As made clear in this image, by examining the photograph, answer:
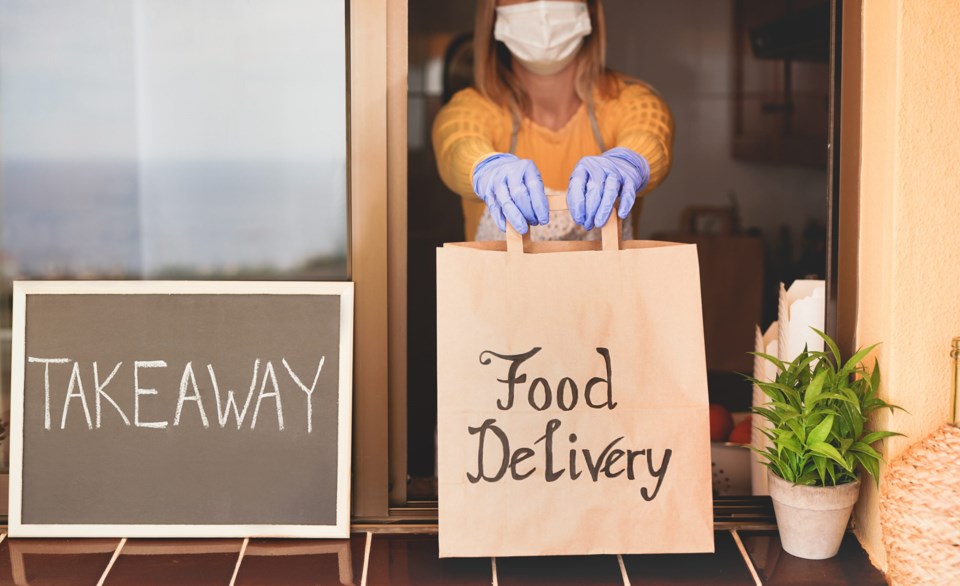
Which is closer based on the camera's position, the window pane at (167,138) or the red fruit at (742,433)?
the window pane at (167,138)

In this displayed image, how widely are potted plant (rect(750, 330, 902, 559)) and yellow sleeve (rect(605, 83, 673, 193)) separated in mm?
439

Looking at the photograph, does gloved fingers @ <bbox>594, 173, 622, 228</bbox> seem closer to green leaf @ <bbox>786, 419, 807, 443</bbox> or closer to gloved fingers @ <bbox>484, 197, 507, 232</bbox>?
gloved fingers @ <bbox>484, 197, 507, 232</bbox>

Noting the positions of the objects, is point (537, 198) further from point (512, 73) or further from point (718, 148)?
point (718, 148)

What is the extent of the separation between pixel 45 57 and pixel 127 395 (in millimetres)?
585

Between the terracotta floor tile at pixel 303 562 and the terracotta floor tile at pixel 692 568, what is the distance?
0.42 meters

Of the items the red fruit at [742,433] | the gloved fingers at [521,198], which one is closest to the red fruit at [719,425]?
the red fruit at [742,433]

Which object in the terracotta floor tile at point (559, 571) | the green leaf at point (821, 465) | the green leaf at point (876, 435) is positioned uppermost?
the green leaf at point (876, 435)

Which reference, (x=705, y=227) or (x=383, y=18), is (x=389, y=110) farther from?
(x=705, y=227)

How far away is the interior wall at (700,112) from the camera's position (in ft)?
10.9

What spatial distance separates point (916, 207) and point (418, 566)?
902mm

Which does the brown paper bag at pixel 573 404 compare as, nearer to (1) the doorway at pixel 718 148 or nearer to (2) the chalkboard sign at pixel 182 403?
(2) the chalkboard sign at pixel 182 403

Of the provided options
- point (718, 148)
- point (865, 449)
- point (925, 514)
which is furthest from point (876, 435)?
point (718, 148)

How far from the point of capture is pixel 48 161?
1647 millimetres

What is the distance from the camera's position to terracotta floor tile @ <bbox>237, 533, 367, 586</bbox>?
55.6 inches
